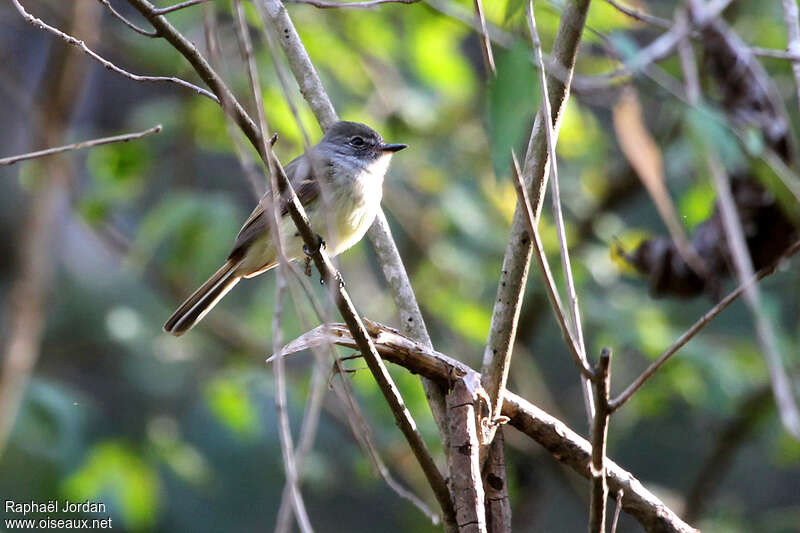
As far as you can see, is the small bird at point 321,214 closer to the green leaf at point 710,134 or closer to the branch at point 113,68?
the branch at point 113,68

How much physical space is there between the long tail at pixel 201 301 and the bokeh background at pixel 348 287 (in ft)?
3.02

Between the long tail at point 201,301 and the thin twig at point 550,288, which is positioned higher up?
the long tail at point 201,301

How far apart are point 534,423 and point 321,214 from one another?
68.7 inches

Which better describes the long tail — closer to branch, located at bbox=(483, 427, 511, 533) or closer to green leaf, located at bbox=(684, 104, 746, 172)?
branch, located at bbox=(483, 427, 511, 533)

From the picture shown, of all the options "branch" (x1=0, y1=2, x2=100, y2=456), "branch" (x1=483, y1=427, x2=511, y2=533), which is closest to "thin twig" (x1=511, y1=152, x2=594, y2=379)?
"branch" (x1=483, y1=427, x2=511, y2=533)

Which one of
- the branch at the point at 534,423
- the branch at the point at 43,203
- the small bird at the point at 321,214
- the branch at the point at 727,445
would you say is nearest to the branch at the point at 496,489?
the branch at the point at 534,423

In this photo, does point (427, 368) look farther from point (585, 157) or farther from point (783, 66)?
point (585, 157)

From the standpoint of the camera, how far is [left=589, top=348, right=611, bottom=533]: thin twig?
181 cm

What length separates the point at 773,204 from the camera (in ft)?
12.5

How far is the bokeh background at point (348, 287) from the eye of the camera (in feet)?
17.5

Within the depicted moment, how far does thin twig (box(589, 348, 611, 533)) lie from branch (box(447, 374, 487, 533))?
31 cm

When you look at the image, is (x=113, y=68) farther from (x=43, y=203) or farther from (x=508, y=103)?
(x=43, y=203)

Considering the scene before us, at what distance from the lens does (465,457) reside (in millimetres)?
2295

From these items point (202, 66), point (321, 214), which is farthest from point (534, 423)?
point (321, 214)
